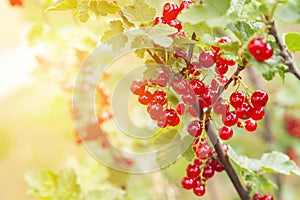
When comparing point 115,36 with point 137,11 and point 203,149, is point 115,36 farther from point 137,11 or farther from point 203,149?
point 203,149

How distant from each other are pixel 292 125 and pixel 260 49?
1.19 meters

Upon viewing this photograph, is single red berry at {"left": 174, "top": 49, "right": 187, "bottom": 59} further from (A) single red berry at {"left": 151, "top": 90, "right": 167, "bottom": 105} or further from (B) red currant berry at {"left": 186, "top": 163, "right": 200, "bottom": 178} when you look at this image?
(B) red currant berry at {"left": 186, "top": 163, "right": 200, "bottom": 178}

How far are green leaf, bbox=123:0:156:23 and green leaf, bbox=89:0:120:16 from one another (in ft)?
0.06

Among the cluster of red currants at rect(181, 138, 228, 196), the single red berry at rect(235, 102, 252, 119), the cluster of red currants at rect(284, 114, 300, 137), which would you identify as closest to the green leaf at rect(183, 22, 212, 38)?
the single red berry at rect(235, 102, 252, 119)

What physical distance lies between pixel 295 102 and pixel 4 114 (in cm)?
139

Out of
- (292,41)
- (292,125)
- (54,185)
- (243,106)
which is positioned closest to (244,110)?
(243,106)

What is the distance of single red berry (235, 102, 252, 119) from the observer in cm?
67

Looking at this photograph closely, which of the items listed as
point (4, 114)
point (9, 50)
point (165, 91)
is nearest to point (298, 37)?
point (165, 91)

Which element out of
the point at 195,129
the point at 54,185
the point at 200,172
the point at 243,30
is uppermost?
the point at 243,30

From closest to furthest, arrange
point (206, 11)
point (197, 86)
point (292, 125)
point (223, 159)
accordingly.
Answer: point (206, 11) < point (197, 86) < point (223, 159) < point (292, 125)

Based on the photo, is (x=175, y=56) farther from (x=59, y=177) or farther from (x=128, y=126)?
(x=128, y=126)

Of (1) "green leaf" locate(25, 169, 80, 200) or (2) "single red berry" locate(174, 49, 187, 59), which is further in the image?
(1) "green leaf" locate(25, 169, 80, 200)

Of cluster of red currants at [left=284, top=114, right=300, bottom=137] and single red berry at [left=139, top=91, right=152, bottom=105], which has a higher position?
single red berry at [left=139, top=91, right=152, bottom=105]

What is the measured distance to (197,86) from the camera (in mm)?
654
